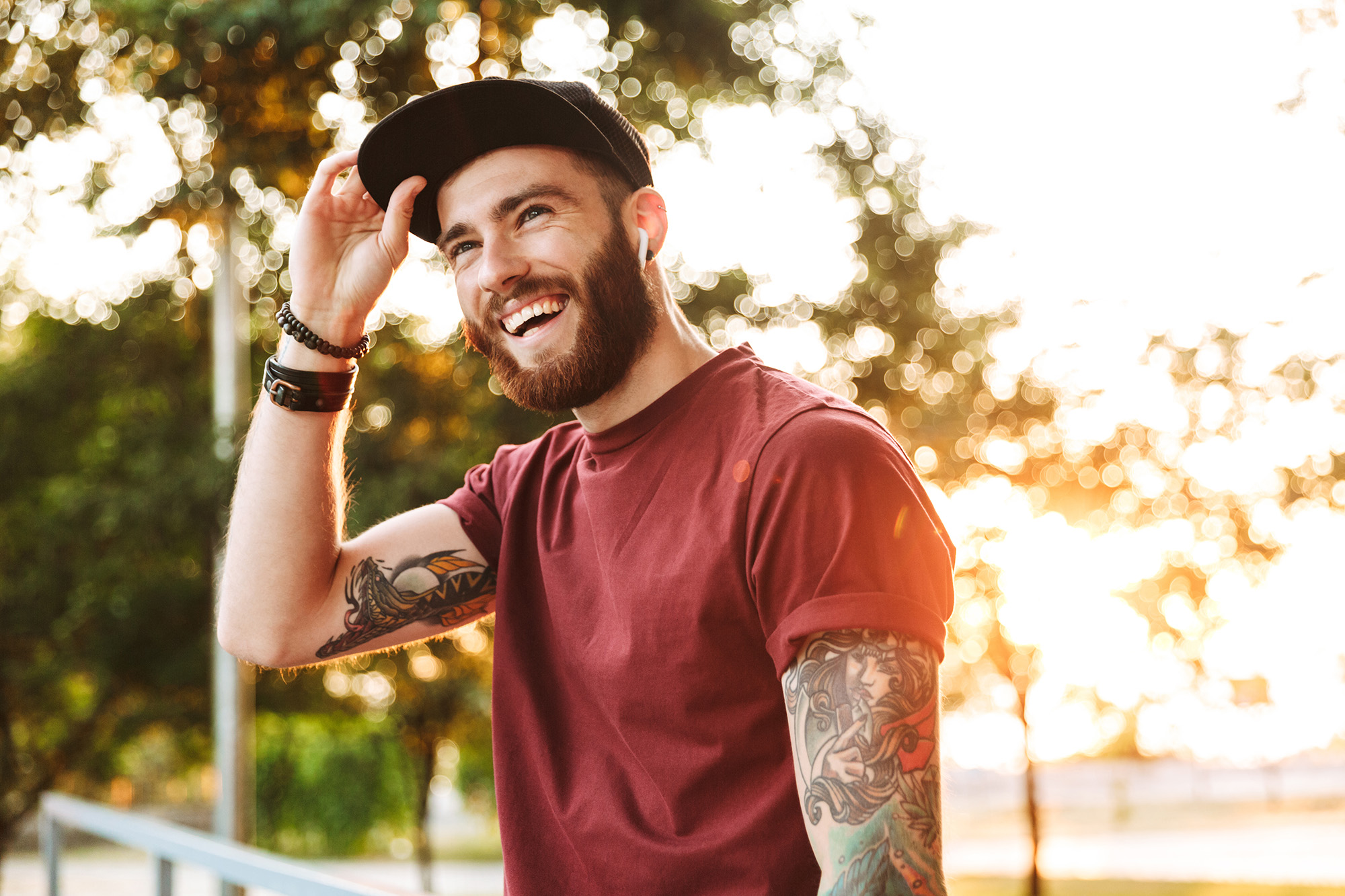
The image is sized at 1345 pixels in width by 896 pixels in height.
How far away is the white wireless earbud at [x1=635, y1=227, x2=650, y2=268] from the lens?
6.08 ft

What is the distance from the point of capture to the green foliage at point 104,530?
1015 centimetres

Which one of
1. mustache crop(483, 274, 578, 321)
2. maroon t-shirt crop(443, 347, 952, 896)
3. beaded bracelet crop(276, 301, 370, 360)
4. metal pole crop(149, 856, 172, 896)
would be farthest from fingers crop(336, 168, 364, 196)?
metal pole crop(149, 856, 172, 896)

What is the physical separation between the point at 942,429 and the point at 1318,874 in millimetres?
14609

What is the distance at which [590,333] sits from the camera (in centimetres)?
174

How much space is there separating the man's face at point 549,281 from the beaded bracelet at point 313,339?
0.27 meters

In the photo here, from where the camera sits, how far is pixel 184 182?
7594mm

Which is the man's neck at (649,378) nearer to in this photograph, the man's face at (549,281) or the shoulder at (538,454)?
the man's face at (549,281)

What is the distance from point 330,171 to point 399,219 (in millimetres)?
184

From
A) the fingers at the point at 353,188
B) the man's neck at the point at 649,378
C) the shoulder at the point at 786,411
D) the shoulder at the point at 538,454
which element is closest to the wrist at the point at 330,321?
the fingers at the point at 353,188

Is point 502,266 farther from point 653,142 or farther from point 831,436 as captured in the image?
point 653,142

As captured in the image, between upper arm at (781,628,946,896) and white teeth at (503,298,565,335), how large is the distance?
0.75m

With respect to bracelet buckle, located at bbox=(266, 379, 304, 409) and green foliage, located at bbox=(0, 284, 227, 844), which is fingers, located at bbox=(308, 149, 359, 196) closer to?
bracelet buckle, located at bbox=(266, 379, 304, 409)

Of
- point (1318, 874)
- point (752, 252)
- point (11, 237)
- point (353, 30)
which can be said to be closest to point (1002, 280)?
point (752, 252)

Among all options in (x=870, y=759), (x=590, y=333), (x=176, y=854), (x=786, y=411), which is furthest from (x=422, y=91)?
(x=870, y=759)
